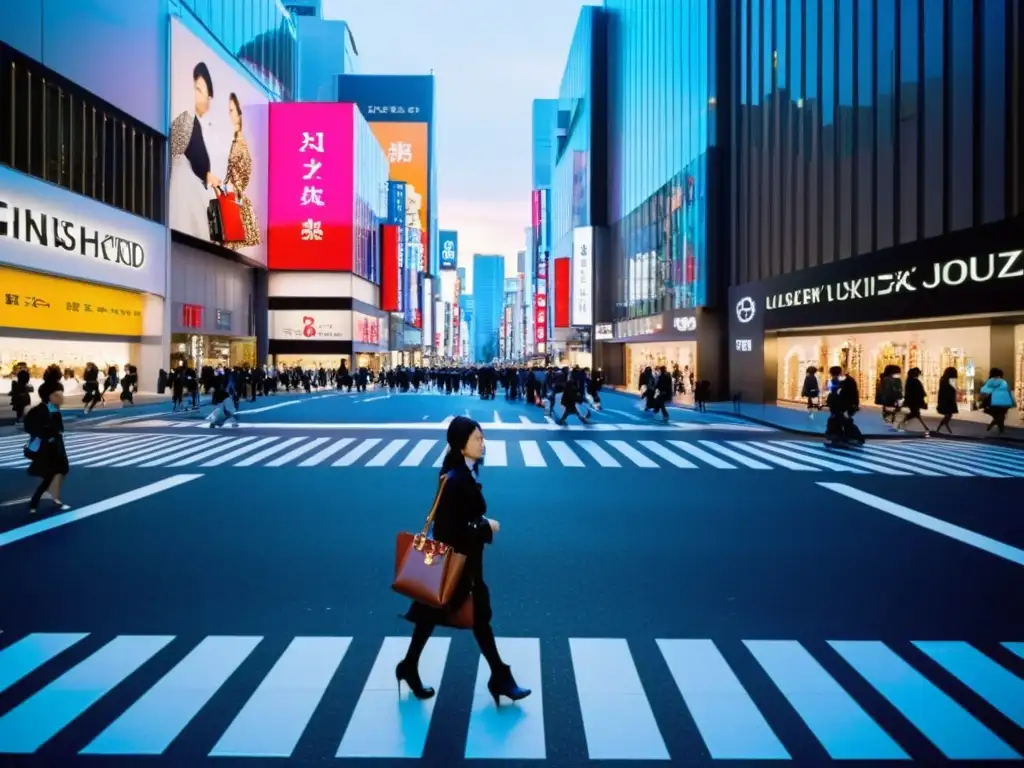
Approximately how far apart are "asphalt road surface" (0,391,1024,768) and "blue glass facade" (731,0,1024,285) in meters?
14.7

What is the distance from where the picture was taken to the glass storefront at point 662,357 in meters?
52.4

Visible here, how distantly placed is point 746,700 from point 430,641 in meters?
2.24

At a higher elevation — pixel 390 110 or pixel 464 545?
pixel 390 110

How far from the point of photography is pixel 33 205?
111 ft

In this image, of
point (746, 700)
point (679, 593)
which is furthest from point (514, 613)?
point (746, 700)

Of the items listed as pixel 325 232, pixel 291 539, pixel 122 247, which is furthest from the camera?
pixel 325 232

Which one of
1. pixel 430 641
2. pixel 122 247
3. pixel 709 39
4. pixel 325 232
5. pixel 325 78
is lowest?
pixel 430 641

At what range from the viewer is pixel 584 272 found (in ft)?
250

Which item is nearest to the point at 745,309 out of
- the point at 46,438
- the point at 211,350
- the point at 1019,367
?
the point at 1019,367

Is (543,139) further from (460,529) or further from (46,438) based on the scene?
(460,529)

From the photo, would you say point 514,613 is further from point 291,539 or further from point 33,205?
point 33,205

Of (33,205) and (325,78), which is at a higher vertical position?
(325,78)

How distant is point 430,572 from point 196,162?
169ft

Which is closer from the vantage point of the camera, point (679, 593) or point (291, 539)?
point (679, 593)
